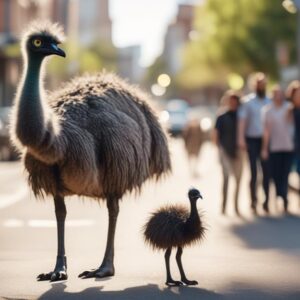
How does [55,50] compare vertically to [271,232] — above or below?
above

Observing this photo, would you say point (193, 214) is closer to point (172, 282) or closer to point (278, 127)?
point (172, 282)

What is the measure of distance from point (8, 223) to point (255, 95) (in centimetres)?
426

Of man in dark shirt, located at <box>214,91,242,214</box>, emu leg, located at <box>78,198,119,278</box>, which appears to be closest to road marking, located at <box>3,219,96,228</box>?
man in dark shirt, located at <box>214,91,242,214</box>

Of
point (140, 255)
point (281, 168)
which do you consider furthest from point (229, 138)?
point (140, 255)

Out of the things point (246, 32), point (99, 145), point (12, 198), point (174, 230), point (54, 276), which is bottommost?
point (54, 276)

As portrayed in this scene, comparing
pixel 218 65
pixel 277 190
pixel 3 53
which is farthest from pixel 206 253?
pixel 218 65

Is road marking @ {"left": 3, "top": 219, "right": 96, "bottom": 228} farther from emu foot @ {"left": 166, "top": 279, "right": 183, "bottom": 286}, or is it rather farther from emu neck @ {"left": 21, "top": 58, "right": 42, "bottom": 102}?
emu neck @ {"left": 21, "top": 58, "right": 42, "bottom": 102}

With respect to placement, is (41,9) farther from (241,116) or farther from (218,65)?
(241,116)

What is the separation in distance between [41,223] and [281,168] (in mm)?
3881

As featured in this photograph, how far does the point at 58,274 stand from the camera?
980cm

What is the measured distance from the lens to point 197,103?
6058 inches

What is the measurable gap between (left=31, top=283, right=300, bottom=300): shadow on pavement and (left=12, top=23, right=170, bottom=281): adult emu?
0.70m

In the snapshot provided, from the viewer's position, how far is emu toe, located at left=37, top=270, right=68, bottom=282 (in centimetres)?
975

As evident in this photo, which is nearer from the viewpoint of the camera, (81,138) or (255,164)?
(81,138)
